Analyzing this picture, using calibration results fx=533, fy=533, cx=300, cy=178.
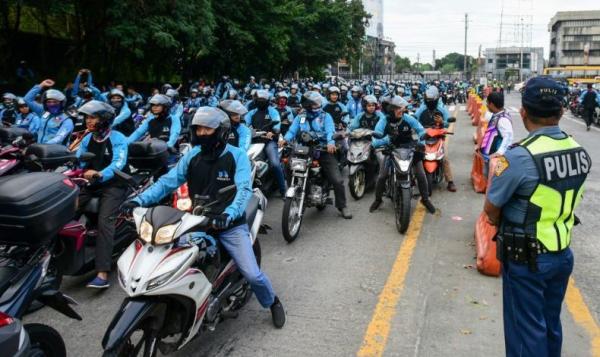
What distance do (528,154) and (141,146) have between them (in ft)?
15.2

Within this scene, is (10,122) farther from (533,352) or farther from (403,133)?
(533,352)

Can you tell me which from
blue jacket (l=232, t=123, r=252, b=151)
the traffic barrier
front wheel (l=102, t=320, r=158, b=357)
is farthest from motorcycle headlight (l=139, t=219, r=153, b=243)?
blue jacket (l=232, t=123, r=252, b=151)

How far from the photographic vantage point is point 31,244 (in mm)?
3338

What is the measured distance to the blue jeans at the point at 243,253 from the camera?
405cm

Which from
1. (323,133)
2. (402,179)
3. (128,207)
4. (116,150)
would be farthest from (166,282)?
(323,133)

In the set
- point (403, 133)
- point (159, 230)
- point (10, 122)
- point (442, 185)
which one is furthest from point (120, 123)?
point (159, 230)

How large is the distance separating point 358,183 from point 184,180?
4.94 meters

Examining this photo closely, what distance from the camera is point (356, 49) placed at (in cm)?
5072

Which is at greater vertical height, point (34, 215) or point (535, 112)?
point (535, 112)

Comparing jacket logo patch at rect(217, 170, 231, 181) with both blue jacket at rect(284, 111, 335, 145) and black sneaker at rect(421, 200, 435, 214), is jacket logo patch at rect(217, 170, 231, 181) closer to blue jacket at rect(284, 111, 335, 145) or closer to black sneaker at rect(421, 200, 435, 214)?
blue jacket at rect(284, 111, 335, 145)

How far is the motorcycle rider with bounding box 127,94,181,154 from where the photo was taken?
7688mm

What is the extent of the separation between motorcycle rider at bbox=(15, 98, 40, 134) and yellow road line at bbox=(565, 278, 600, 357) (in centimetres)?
864

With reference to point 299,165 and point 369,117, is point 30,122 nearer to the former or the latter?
point 299,165

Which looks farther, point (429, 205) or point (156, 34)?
point (156, 34)
